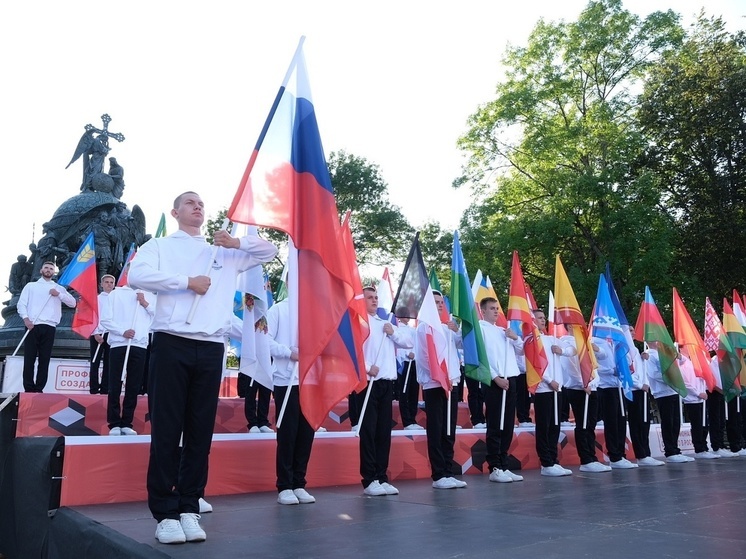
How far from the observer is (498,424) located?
26.6ft

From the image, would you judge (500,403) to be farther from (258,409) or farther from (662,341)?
(662,341)

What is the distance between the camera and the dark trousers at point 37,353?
10375mm

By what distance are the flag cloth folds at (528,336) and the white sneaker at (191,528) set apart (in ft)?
18.3

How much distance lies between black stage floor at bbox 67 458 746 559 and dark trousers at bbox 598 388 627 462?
2813 millimetres

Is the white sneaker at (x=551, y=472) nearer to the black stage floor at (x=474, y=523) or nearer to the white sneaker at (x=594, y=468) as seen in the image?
the white sneaker at (x=594, y=468)

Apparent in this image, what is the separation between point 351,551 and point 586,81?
26704 millimetres

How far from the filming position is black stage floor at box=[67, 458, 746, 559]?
379 cm

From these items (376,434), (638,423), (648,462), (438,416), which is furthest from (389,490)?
(638,423)

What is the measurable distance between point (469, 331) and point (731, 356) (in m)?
7.83

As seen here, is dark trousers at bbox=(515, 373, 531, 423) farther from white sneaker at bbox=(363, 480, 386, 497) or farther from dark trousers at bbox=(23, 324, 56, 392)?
dark trousers at bbox=(23, 324, 56, 392)

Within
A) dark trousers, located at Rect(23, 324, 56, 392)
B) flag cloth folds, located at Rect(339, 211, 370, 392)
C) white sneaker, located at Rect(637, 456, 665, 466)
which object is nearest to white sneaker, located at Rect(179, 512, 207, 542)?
flag cloth folds, located at Rect(339, 211, 370, 392)

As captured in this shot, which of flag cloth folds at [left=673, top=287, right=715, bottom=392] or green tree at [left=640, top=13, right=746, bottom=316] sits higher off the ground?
green tree at [left=640, top=13, right=746, bottom=316]

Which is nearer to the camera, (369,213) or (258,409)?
(258,409)

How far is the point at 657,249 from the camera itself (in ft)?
71.0
